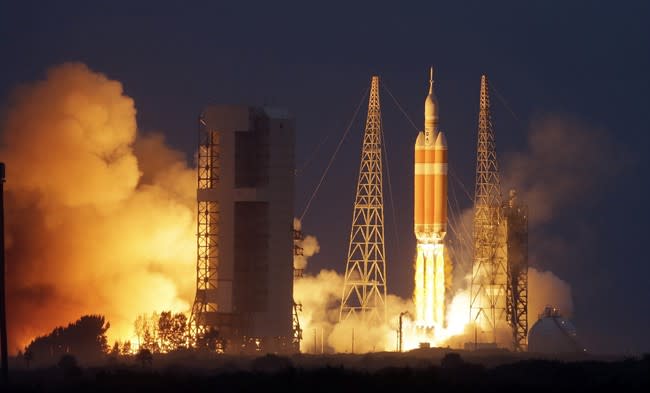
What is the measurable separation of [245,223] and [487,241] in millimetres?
15672

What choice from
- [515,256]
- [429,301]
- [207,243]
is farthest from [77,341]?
[515,256]

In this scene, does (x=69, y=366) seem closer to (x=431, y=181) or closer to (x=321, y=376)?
(x=321, y=376)

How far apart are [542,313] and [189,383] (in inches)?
1661

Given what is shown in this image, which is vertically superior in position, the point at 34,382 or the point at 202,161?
the point at 202,161

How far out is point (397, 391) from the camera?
301ft

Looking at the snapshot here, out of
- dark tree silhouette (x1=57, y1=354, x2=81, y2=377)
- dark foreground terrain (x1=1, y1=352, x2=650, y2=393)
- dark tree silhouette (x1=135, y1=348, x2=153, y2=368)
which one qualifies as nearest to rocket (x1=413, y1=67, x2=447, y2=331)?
dark foreground terrain (x1=1, y1=352, x2=650, y2=393)

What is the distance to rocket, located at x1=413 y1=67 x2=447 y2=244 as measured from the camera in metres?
127

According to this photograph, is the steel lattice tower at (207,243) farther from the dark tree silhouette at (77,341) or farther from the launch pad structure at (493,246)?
the launch pad structure at (493,246)

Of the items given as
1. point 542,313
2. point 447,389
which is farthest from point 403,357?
point 447,389

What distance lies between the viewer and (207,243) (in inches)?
4833

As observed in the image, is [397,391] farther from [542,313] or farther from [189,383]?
[542,313]

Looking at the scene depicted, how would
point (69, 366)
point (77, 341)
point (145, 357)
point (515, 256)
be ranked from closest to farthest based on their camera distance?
point (69, 366)
point (145, 357)
point (77, 341)
point (515, 256)

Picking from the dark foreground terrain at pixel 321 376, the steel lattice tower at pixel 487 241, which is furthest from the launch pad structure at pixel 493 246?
the dark foreground terrain at pixel 321 376

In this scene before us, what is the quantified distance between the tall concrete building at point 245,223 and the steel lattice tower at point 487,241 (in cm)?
1320
